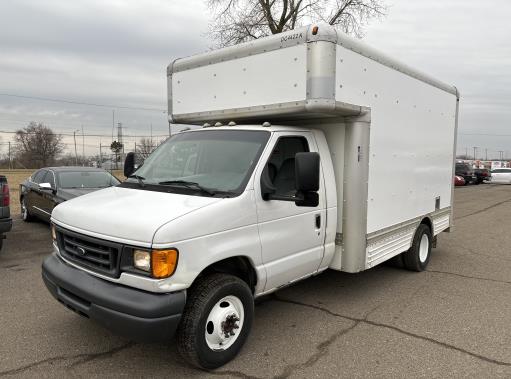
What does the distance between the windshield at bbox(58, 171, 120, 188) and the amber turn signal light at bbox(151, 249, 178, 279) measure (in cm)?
721

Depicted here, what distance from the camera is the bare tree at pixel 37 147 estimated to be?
47781 millimetres

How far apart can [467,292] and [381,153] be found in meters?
2.26

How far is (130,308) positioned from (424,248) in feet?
16.6

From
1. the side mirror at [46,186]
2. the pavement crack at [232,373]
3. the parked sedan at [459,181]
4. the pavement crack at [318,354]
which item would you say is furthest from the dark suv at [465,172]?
the pavement crack at [232,373]

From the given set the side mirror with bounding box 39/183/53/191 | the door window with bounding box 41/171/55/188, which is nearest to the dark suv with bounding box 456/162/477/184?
the door window with bounding box 41/171/55/188

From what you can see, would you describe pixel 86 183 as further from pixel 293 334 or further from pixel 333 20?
pixel 333 20

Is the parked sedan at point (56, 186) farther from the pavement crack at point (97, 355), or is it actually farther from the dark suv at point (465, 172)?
the dark suv at point (465, 172)

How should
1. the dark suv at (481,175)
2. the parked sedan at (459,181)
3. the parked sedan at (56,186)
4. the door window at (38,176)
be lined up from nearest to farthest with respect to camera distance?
1. the parked sedan at (56,186)
2. the door window at (38,176)
3. the parked sedan at (459,181)
4. the dark suv at (481,175)

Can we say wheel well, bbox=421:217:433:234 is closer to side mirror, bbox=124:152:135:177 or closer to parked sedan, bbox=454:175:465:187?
side mirror, bbox=124:152:135:177

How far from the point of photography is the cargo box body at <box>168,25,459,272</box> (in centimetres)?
421

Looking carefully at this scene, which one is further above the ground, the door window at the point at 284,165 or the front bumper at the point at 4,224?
the door window at the point at 284,165

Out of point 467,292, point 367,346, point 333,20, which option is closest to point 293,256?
point 367,346

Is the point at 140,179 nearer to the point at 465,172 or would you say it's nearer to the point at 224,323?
the point at 224,323

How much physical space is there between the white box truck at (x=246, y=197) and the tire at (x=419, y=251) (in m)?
0.46
